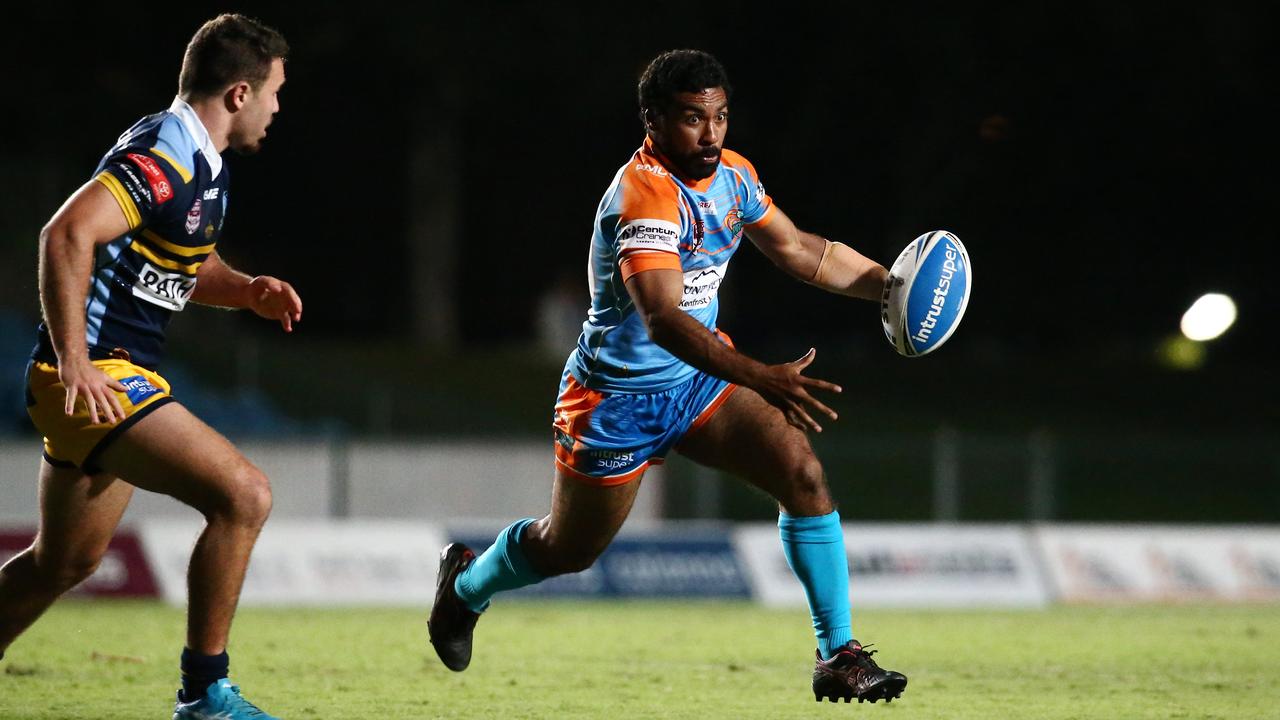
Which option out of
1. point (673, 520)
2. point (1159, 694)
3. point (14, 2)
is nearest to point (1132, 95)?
point (673, 520)

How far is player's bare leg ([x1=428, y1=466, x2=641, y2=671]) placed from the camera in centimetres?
669

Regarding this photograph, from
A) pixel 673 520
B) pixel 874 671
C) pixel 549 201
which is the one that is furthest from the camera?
pixel 549 201

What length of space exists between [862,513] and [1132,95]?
13590mm

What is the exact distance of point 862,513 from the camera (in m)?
20.8

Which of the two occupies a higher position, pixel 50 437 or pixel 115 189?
pixel 115 189

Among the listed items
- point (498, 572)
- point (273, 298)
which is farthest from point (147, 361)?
point (498, 572)

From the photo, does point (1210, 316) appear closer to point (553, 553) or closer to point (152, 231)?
point (553, 553)

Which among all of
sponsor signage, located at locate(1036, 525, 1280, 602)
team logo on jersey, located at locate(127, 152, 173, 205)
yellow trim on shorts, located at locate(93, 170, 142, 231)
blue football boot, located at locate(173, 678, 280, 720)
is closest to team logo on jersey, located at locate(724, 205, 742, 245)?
team logo on jersey, located at locate(127, 152, 173, 205)

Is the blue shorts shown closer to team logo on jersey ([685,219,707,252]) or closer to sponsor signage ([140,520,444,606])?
team logo on jersey ([685,219,707,252])

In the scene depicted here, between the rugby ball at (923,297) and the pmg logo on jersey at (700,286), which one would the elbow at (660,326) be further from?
the rugby ball at (923,297)

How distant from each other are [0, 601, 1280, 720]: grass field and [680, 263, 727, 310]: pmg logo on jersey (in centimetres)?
159

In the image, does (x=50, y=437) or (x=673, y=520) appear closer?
(x=50, y=437)

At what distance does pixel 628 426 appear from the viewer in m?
6.62

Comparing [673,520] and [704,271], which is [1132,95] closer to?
[673,520]
